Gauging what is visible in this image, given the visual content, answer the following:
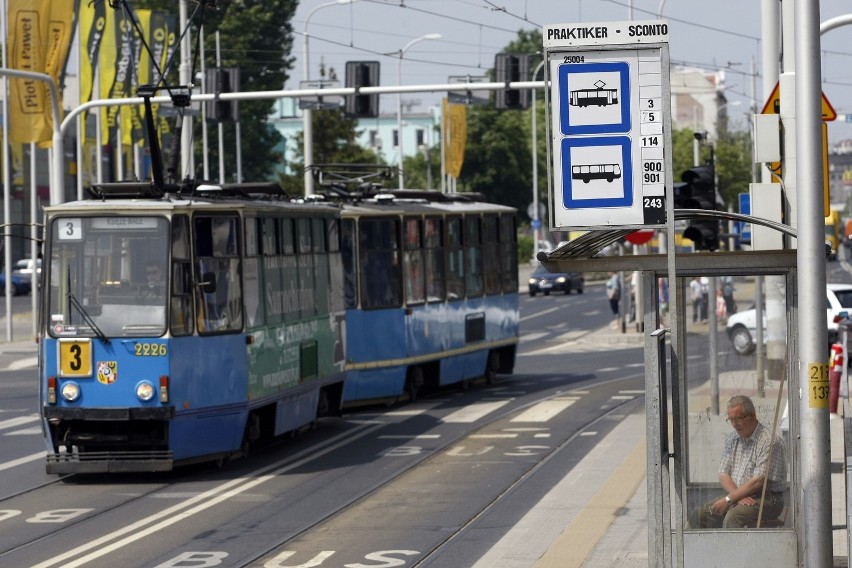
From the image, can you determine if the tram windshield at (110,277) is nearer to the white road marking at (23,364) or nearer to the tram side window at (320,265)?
the tram side window at (320,265)

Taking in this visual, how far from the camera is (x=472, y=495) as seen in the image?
1520cm

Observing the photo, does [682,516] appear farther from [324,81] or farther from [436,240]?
[324,81]

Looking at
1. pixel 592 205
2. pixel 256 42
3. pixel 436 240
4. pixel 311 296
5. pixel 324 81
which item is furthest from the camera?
pixel 256 42

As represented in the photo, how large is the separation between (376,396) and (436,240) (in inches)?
118

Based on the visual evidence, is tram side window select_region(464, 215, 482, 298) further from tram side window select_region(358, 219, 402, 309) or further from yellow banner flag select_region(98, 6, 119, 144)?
yellow banner flag select_region(98, 6, 119, 144)

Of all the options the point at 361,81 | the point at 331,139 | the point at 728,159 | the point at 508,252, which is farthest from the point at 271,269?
the point at 728,159

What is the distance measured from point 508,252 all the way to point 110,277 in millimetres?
12917

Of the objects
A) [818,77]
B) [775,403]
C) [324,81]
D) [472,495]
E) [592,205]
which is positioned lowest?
[472,495]

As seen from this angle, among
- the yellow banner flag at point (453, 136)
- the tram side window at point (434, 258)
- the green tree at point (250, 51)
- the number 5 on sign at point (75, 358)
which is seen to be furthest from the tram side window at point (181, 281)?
the green tree at point (250, 51)

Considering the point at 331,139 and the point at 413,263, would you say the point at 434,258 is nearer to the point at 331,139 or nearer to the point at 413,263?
the point at 413,263

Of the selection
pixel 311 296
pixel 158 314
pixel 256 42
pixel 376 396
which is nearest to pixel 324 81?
pixel 376 396

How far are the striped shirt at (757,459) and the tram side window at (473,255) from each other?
1662 centimetres

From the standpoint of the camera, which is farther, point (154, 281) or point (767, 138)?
point (154, 281)

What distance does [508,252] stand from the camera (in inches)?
1102
